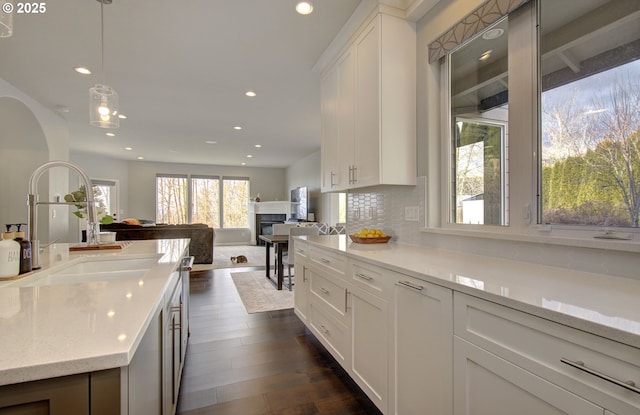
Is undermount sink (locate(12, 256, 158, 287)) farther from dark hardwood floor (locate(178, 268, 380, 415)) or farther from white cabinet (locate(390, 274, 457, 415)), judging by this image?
white cabinet (locate(390, 274, 457, 415))

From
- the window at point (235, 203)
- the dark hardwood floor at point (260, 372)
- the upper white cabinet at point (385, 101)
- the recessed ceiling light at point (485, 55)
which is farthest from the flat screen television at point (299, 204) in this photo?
the recessed ceiling light at point (485, 55)

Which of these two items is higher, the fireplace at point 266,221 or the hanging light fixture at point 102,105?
the hanging light fixture at point 102,105

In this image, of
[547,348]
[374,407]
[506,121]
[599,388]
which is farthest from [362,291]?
[506,121]

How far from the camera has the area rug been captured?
3570mm

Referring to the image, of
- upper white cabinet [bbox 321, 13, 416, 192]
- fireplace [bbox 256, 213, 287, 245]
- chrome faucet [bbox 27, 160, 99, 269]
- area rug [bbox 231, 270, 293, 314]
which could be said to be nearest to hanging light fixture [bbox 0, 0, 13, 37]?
chrome faucet [bbox 27, 160, 99, 269]

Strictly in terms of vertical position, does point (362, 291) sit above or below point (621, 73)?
below

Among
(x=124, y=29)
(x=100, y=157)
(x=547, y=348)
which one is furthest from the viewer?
(x=100, y=157)

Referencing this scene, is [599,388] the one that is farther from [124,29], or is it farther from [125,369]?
[124,29]

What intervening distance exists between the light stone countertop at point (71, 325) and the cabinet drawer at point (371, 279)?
3.35ft

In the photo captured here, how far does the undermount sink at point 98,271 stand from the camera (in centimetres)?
141

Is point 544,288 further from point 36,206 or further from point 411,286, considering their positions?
point 36,206

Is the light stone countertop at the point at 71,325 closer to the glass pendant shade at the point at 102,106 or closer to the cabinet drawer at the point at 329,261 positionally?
the cabinet drawer at the point at 329,261

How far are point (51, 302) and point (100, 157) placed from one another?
9.19 m

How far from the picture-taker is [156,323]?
1.07m
